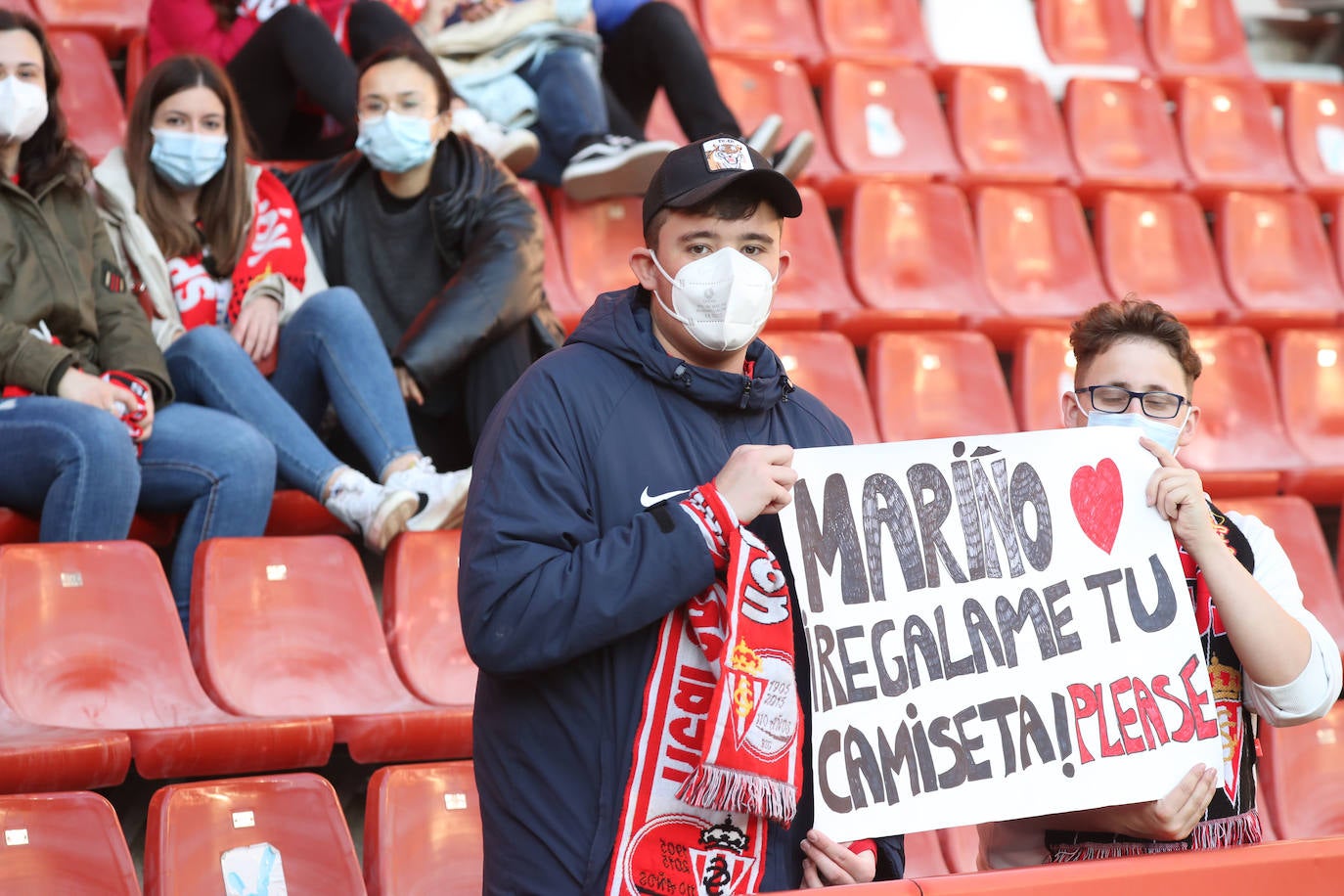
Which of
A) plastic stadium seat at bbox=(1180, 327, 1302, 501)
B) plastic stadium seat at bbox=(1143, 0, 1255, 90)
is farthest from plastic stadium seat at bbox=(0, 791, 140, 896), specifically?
plastic stadium seat at bbox=(1143, 0, 1255, 90)

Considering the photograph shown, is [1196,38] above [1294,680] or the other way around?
above

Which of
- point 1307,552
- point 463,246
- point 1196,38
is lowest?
point 1307,552

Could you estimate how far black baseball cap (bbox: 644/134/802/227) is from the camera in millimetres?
1729

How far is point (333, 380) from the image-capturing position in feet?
10.9

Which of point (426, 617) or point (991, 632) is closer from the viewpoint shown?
point (991, 632)

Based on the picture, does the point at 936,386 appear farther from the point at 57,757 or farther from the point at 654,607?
the point at 654,607

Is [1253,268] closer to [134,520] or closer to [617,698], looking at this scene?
[134,520]

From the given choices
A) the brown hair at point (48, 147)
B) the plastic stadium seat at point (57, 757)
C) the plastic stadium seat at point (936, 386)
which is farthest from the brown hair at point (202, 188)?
the plastic stadium seat at point (936, 386)

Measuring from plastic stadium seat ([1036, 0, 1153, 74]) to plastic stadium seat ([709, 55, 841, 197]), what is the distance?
143cm

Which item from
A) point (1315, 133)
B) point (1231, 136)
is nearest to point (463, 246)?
point (1231, 136)

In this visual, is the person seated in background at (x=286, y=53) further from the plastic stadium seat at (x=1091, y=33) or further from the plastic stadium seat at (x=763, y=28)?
the plastic stadium seat at (x=1091, y=33)

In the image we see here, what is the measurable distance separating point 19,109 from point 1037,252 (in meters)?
3.20

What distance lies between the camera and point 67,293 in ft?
10.3

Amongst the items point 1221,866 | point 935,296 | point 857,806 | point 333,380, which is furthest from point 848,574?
point 935,296
